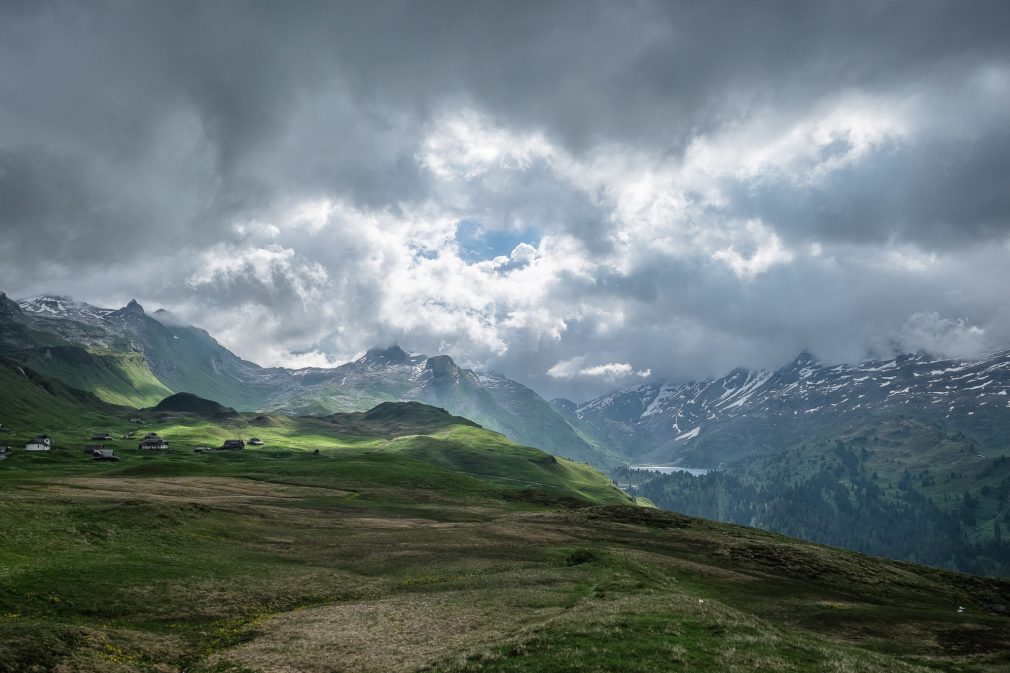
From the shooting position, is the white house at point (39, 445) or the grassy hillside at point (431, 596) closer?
the grassy hillside at point (431, 596)

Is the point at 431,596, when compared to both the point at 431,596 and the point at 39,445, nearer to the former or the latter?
the point at 431,596

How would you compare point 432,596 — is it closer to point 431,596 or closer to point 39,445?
point 431,596

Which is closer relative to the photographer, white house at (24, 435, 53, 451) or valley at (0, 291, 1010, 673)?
valley at (0, 291, 1010, 673)

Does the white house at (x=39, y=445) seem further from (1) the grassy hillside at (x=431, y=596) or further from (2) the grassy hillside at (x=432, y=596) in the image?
(1) the grassy hillside at (x=431, y=596)

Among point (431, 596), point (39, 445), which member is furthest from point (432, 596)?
point (39, 445)

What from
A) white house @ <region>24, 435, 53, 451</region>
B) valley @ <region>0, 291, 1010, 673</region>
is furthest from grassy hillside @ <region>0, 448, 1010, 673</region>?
white house @ <region>24, 435, 53, 451</region>

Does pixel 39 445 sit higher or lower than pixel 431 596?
higher

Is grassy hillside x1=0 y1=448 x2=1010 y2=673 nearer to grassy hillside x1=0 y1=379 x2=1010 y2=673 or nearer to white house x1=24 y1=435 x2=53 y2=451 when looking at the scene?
grassy hillside x1=0 y1=379 x2=1010 y2=673

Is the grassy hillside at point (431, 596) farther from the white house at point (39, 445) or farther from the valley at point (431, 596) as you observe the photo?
the white house at point (39, 445)

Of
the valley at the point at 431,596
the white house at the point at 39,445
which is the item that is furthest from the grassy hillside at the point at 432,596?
the white house at the point at 39,445

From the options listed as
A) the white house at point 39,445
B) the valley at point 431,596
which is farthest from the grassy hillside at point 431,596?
the white house at point 39,445

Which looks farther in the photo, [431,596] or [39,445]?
[39,445]

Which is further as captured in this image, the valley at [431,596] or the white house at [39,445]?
the white house at [39,445]

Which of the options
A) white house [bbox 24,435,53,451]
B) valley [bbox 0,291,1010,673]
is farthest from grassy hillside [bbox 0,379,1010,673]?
white house [bbox 24,435,53,451]
